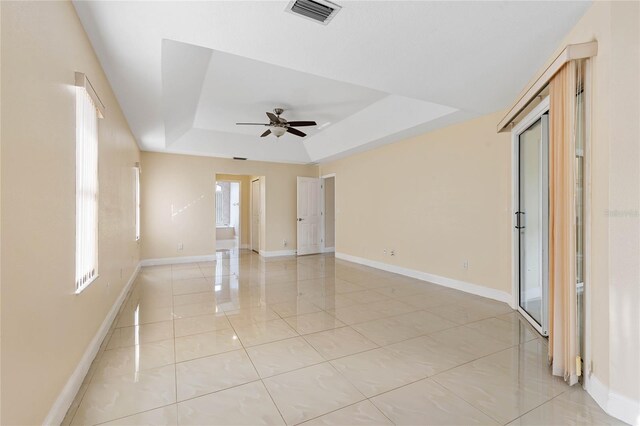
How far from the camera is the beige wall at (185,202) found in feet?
22.5

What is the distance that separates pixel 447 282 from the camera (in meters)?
4.85

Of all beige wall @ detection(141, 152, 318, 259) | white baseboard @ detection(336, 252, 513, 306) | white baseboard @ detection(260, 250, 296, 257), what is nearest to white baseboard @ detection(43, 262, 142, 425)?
beige wall @ detection(141, 152, 318, 259)

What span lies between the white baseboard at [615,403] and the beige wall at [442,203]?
2088 millimetres

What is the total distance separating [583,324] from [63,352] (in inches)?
135

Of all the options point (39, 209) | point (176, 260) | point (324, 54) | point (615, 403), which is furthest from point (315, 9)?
point (176, 260)

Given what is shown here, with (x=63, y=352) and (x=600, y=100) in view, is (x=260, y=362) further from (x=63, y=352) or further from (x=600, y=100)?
(x=600, y=100)

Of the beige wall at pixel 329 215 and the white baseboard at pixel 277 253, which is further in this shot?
the beige wall at pixel 329 215

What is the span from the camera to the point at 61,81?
1.91 m

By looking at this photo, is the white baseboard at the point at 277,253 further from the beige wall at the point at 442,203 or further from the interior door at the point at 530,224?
the interior door at the point at 530,224

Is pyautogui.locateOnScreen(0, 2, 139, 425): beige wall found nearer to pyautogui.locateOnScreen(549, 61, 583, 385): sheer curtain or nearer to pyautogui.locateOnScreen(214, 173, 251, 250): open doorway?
pyautogui.locateOnScreen(549, 61, 583, 385): sheer curtain

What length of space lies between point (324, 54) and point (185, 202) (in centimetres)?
568

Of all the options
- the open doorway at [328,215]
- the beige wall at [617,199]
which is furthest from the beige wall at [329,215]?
the beige wall at [617,199]

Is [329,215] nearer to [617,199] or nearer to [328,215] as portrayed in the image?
[328,215]

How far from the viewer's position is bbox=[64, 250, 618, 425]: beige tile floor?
186 centimetres
